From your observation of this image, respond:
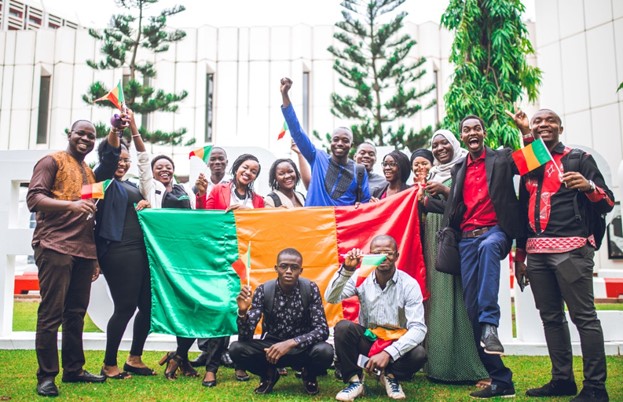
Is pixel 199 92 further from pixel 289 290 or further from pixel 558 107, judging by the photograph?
pixel 289 290

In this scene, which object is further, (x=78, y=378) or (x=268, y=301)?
(x=78, y=378)

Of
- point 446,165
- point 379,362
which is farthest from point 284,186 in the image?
point 379,362

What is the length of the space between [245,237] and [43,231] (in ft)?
5.44

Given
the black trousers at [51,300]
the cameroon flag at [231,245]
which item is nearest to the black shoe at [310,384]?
the cameroon flag at [231,245]

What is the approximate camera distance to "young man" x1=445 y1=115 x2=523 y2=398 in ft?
12.1

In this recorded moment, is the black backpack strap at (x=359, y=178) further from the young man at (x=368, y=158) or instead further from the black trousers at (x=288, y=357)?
the black trousers at (x=288, y=357)

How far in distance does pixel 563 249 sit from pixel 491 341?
80 centimetres

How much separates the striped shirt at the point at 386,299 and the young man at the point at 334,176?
42.8 inches

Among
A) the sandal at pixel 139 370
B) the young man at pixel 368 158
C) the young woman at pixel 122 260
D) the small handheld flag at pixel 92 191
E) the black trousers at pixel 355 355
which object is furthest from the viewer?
the young man at pixel 368 158

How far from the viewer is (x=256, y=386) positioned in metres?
4.19

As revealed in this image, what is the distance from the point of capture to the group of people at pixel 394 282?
3.65 metres

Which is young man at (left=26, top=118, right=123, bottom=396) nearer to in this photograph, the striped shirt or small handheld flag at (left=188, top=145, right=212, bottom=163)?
small handheld flag at (left=188, top=145, right=212, bottom=163)

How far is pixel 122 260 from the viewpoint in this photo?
445 centimetres

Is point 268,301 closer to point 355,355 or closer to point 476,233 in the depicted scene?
point 355,355
